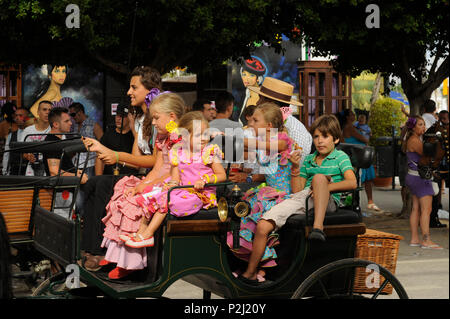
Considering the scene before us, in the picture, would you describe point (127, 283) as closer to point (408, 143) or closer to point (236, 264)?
point (236, 264)

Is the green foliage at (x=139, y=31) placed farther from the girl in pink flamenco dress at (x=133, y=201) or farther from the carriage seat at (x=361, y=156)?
the girl in pink flamenco dress at (x=133, y=201)

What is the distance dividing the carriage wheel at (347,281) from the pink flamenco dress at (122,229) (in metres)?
0.97

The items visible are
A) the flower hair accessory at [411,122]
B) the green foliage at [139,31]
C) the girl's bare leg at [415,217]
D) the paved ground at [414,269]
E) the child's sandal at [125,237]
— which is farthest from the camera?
the green foliage at [139,31]

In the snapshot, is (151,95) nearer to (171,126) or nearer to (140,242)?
(171,126)

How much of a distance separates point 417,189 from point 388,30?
3707 millimetres

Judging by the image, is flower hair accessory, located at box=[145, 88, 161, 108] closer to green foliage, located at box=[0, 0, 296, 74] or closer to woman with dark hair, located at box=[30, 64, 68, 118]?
green foliage, located at box=[0, 0, 296, 74]

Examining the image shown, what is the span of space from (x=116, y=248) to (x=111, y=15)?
6579mm

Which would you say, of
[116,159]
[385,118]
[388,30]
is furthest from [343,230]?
[385,118]

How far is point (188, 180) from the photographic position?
4.32 meters

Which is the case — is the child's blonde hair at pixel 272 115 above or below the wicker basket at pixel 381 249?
above

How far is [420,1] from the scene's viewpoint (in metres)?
11.7

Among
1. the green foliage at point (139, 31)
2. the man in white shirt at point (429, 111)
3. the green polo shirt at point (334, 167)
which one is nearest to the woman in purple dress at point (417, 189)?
the man in white shirt at point (429, 111)

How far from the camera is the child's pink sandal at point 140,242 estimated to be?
410cm
